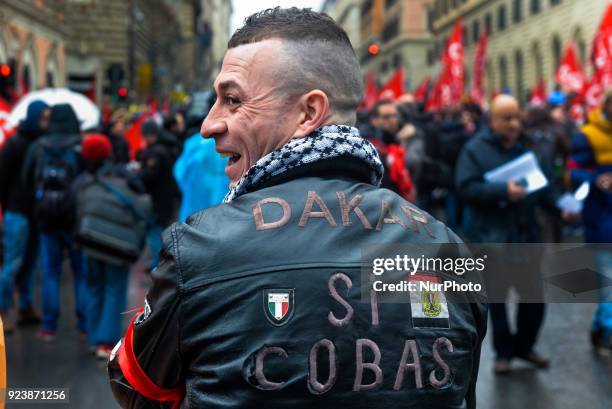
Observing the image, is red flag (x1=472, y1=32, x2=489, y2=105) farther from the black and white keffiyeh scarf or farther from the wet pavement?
the black and white keffiyeh scarf

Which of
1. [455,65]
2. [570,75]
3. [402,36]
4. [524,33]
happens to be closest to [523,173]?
[570,75]

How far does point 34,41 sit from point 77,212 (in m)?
24.0

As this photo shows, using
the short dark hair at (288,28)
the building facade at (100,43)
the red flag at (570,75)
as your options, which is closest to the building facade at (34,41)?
the building facade at (100,43)

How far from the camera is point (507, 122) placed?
6.66 metres

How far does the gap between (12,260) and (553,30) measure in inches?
1500

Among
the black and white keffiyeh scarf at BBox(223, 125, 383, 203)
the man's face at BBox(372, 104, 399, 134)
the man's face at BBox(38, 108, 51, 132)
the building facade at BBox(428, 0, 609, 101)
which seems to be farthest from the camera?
the building facade at BBox(428, 0, 609, 101)

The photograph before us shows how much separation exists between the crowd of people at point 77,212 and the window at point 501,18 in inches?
1797

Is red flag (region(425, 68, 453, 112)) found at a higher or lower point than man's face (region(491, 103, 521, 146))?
higher

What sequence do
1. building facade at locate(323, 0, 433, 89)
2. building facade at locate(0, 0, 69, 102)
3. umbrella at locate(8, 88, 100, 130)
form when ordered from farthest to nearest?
building facade at locate(323, 0, 433, 89) → building facade at locate(0, 0, 69, 102) → umbrella at locate(8, 88, 100, 130)

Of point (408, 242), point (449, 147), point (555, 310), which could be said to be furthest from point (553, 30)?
point (408, 242)

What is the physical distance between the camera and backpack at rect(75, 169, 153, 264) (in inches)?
273

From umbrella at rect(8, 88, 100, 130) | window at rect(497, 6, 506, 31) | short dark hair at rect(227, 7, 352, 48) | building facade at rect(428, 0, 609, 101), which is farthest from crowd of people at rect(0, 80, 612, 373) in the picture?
window at rect(497, 6, 506, 31)

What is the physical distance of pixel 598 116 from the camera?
7.13m

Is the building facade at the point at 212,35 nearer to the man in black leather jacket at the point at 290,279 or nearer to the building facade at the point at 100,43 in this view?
the building facade at the point at 100,43
